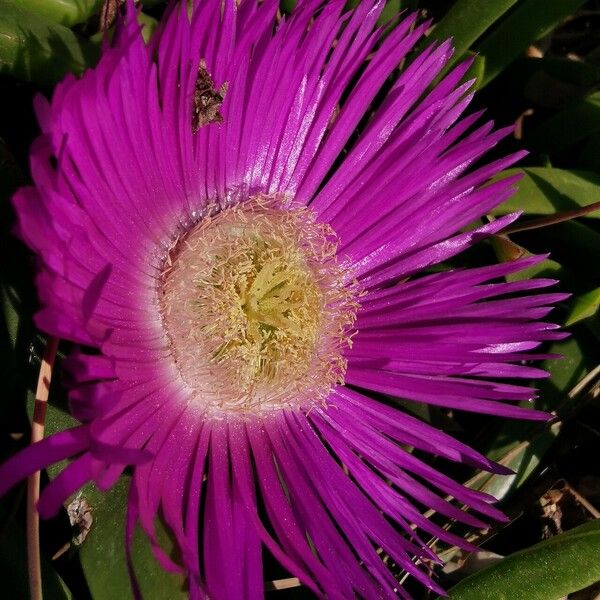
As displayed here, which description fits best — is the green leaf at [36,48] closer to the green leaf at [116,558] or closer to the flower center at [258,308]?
the flower center at [258,308]

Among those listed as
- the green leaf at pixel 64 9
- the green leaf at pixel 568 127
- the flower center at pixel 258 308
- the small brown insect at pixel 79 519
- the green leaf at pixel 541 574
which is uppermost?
the green leaf at pixel 64 9

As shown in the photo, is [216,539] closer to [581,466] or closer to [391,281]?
[391,281]

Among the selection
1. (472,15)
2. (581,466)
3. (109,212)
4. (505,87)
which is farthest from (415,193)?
(581,466)

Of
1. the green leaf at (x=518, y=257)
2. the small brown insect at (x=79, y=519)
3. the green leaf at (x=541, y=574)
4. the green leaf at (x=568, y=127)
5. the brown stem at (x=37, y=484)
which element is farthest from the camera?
the green leaf at (x=568, y=127)

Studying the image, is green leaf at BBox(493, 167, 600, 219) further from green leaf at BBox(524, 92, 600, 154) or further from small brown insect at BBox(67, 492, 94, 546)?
small brown insect at BBox(67, 492, 94, 546)

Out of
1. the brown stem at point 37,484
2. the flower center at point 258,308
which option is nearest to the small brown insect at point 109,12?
the flower center at point 258,308

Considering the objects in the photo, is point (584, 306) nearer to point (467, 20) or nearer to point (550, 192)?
point (550, 192)

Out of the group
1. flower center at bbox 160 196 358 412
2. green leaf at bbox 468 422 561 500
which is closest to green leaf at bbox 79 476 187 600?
flower center at bbox 160 196 358 412
